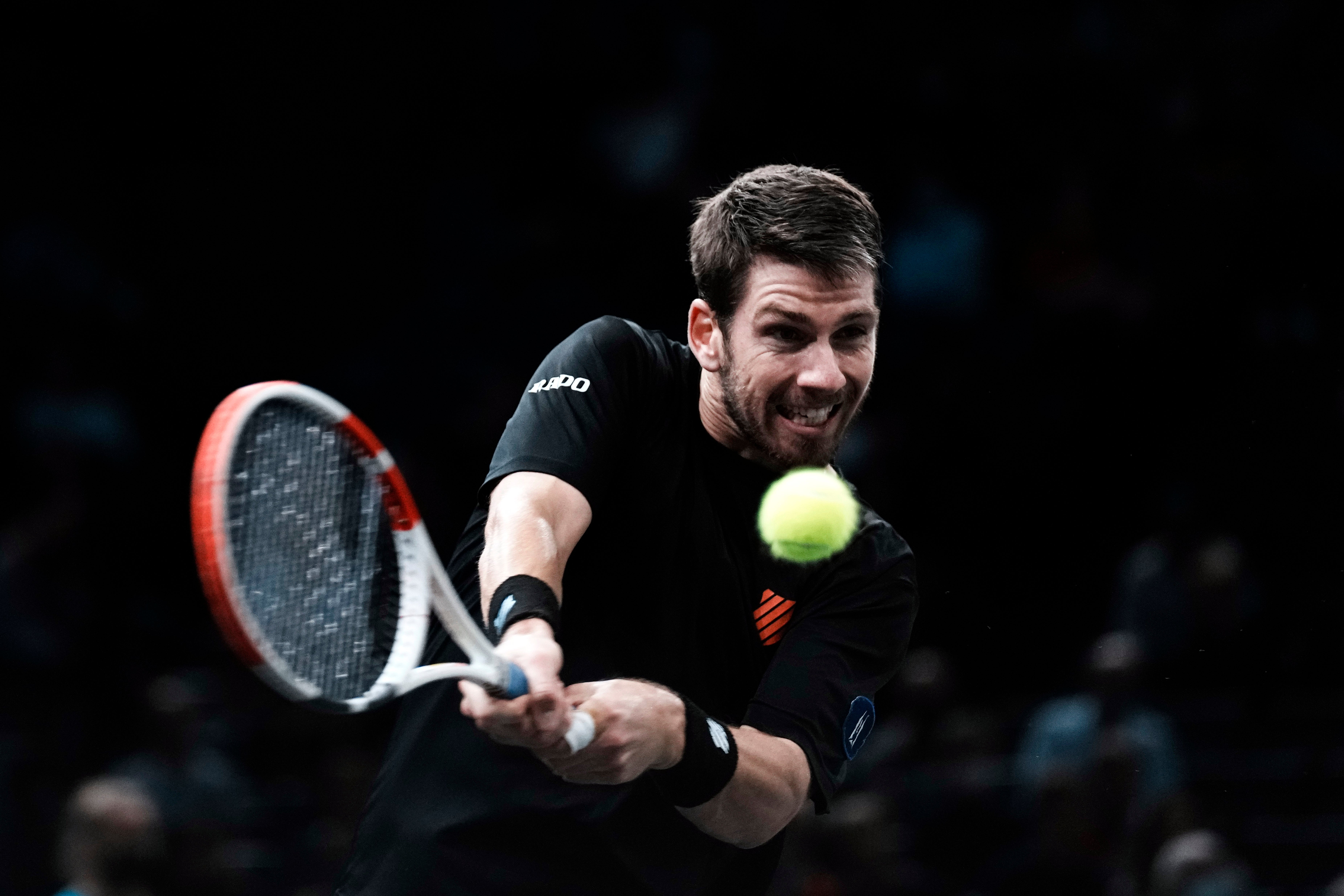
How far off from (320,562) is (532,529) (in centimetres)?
41

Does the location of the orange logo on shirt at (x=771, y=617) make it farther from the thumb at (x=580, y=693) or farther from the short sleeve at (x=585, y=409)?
the thumb at (x=580, y=693)

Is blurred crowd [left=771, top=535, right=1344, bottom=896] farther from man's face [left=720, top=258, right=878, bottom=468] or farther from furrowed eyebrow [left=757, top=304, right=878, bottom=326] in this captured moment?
furrowed eyebrow [left=757, top=304, right=878, bottom=326]

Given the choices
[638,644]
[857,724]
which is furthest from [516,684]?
[857,724]

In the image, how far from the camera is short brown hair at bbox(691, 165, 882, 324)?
3.40 meters

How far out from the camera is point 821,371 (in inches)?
132

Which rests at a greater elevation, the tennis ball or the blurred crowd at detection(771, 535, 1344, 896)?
the tennis ball

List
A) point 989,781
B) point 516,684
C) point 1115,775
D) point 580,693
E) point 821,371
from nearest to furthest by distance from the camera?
point 516,684
point 580,693
point 821,371
point 1115,775
point 989,781

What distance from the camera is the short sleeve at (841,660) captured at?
3389 mm

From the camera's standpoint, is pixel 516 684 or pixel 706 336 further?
pixel 706 336

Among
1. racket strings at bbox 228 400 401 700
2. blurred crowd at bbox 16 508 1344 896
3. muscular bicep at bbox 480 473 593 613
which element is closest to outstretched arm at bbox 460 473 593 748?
muscular bicep at bbox 480 473 593 613

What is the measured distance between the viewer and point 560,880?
3.23 metres

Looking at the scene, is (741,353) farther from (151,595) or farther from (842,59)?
(842,59)

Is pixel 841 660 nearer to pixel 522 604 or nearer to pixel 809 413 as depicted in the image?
pixel 809 413

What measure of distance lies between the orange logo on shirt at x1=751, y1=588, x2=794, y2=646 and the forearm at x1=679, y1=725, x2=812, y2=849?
25 centimetres
